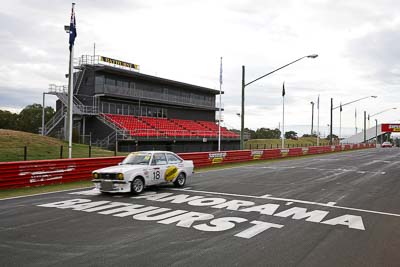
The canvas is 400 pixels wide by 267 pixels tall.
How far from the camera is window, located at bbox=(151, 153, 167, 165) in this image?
12.6 m

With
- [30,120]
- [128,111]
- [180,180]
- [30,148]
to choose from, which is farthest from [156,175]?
[30,120]

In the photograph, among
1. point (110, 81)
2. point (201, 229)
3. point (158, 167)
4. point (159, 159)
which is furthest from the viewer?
point (110, 81)

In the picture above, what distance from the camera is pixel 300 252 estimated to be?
5949 millimetres

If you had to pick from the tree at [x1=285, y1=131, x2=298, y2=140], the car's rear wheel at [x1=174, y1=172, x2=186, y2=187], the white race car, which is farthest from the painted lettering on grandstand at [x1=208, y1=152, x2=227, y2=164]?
the tree at [x1=285, y1=131, x2=298, y2=140]

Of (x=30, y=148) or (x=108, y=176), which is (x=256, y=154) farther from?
(x=108, y=176)

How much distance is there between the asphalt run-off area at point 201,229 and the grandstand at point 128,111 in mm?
26627

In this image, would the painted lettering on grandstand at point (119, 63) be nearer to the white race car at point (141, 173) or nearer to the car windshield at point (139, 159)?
the white race car at point (141, 173)

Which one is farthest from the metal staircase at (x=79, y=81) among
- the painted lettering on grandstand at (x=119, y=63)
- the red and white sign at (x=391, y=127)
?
the red and white sign at (x=391, y=127)

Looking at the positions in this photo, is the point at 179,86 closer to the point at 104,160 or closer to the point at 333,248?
the point at 104,160

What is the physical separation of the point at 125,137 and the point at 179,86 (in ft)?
62.8

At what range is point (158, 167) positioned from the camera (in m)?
12.6

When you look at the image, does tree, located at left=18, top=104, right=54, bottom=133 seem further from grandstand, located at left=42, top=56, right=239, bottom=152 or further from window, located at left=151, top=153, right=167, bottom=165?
window, located at left=151, top=153, right=167, bottom=165

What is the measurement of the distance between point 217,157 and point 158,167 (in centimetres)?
1296

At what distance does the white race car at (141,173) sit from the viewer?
36.6 ft
